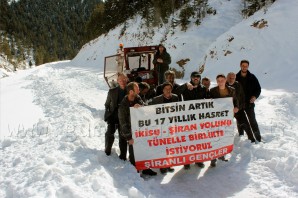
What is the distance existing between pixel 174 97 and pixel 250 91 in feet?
6.91

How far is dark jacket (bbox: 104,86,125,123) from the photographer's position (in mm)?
7070

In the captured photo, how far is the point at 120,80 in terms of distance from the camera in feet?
23.0

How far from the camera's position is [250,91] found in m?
7.74

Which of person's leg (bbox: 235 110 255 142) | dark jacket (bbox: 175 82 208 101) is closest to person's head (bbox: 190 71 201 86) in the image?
dark jacket (bbox: 175 82 208 101)

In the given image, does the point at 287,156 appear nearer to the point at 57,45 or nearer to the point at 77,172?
the point at 77,172

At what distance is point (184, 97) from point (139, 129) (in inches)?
51.3

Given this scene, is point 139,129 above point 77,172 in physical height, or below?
above

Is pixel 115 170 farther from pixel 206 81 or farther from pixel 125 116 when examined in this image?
pixel 206 81

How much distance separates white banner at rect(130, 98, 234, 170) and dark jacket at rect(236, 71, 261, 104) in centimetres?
116

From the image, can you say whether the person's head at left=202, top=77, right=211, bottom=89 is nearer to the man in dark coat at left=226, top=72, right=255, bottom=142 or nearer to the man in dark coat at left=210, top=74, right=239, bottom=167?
the man in dark coat at left=226, top=72, right=255, bottom=142

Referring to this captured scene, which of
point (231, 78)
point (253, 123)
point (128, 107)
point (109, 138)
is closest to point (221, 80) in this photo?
point (231, 78)

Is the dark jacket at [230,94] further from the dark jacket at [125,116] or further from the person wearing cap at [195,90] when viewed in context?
the dark jacket at [125,116]

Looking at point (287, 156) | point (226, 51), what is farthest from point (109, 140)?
point (226, 51)

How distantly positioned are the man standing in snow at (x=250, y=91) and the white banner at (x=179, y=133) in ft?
3.42
